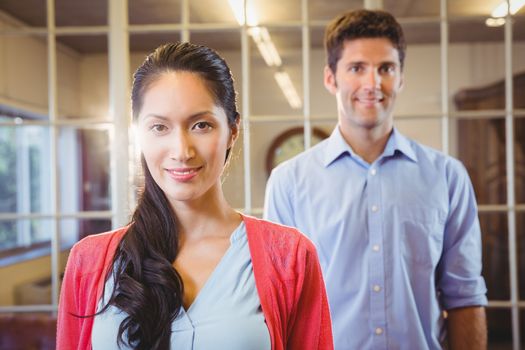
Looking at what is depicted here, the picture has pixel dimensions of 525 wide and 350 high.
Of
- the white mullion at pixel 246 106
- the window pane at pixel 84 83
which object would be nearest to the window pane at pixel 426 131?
the window pane at pixel 84 83

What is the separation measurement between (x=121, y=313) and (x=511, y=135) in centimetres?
222

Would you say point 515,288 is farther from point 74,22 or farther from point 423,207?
point 74,22

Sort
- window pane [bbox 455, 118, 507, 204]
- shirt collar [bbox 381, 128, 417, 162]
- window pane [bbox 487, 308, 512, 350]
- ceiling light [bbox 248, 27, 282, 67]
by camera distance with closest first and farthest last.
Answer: shirt collar [bbox 381, 128, 417, 162] < ceiling light [bbox 248, 27, 282, 67] < window pane [bbox 487, 308, 512, 350] < window pane [bbox 455, 118, 507, 204]

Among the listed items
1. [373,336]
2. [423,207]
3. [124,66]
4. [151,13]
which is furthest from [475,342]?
[151,13]

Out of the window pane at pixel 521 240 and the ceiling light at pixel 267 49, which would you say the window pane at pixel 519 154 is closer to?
the window pane at pixel 521 240

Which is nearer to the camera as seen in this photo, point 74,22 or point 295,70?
point 74,22

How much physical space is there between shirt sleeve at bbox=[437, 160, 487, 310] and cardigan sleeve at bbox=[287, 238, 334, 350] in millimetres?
706

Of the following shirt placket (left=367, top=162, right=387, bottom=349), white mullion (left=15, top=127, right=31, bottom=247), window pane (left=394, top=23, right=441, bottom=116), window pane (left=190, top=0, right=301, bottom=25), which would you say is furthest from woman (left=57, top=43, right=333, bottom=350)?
window pane (left=394, top=23, right=441, bottom=116)

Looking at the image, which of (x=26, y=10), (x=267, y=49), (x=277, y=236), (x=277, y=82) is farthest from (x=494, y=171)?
(x=277, y=236)

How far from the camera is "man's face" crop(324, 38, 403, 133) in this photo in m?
1.55

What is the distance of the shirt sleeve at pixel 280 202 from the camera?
1.68m

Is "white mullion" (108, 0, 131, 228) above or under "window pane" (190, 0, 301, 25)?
under

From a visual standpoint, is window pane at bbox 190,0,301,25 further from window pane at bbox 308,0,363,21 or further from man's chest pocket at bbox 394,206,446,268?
man's chest pocket at bbox 394,206,446,268

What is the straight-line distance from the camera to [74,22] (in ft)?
14.9
